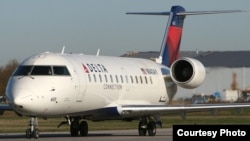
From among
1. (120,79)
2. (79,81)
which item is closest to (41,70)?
(79,81)

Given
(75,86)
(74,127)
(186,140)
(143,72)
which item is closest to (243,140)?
(186,140)

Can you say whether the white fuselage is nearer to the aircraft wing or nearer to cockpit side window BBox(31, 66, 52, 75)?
cockpit side window BBox(31, 66, 52, 75)

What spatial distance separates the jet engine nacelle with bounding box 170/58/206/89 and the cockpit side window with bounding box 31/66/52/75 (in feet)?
23.9

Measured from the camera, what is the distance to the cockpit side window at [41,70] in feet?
93.7

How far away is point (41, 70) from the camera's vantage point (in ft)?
94.2

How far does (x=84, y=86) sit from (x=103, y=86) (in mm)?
1580

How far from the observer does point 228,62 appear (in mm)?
99938

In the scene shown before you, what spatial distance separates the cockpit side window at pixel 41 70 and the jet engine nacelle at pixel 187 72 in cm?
728

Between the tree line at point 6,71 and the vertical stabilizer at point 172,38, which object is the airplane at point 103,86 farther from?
the tree line at point 6,71

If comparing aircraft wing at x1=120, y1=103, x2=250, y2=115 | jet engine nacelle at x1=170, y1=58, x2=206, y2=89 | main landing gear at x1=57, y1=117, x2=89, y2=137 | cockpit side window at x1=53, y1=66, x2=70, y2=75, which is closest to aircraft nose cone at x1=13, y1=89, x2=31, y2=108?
cockpit side window at x1=53, y1=66, x2=70, y2=75

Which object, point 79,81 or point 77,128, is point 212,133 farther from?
point 77,128

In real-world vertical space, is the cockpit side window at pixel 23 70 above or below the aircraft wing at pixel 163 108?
above

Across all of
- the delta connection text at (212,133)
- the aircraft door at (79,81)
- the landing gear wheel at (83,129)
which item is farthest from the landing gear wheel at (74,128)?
the delta connection text at (212,133)

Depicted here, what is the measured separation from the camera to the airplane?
2781 cm
